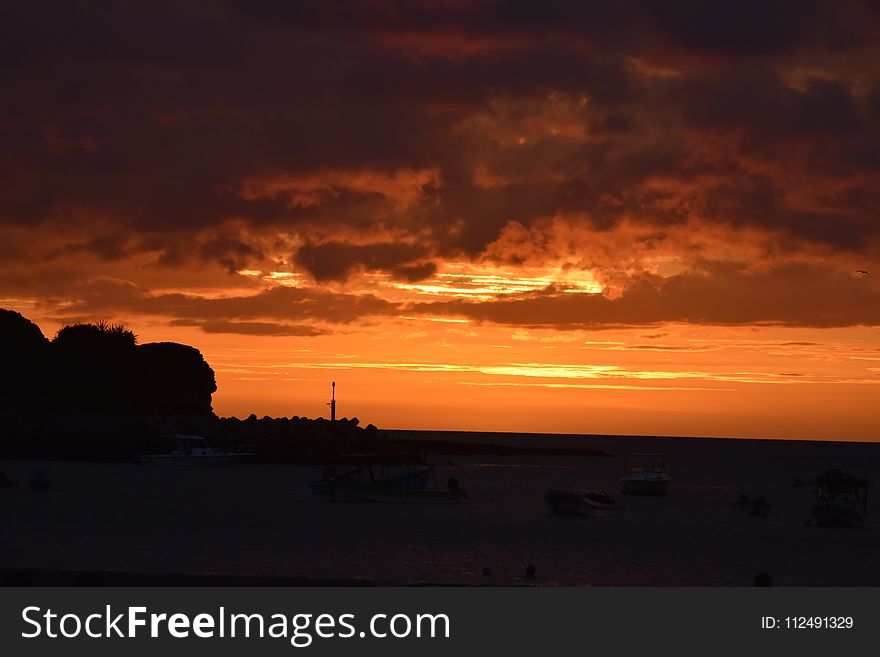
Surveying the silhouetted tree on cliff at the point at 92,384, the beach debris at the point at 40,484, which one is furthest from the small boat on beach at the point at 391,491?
the silhouetted tree on cliff at the point at 92,384

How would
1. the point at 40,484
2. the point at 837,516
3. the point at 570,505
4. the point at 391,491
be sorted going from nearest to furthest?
the point at 837,516, the point at 570,505, the point at 391,491, the point at 40,484

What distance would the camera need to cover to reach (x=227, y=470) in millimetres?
141750

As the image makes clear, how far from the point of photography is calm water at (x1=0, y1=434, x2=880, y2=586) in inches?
1848

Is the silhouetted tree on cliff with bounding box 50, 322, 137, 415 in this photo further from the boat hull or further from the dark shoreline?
the dark shoreline

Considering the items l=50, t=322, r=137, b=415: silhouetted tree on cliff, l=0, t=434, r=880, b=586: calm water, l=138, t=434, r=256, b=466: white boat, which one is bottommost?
l=0, t=434, r=880, b=586: calm water

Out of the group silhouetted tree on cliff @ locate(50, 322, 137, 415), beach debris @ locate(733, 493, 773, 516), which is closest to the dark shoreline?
beach debris @ locate(733, 493, 773, 516)

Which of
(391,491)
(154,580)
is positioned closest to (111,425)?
(391,491)

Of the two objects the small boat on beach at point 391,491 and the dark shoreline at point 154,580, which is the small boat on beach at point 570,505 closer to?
the small boat on beach at point 391,491

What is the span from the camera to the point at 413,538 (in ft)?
199

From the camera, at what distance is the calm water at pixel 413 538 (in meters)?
46.9

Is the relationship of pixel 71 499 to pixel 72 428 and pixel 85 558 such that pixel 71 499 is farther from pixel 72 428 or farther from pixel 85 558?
pixel 72 428

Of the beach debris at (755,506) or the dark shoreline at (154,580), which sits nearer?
the dark shoreline at (154,580)

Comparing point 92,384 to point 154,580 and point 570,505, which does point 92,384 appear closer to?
point 570,505
